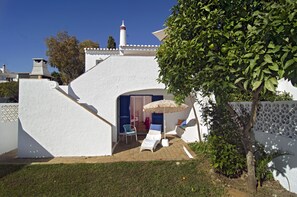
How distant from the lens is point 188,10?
4.59 m

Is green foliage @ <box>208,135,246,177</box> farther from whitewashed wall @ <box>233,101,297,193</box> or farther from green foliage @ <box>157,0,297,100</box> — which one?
green foliage @ <box>157,0,297,100</box>

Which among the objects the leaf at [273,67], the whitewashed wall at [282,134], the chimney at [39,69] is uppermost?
the chimney at [39,69]

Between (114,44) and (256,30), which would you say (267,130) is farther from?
(114,44)

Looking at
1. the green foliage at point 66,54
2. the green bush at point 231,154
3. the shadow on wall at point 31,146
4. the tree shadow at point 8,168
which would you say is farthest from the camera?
the green foliage at point 66,54

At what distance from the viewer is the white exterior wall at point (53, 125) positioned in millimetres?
9508

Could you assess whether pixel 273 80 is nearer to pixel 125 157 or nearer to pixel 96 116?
pixel 125 157

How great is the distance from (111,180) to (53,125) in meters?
4.84

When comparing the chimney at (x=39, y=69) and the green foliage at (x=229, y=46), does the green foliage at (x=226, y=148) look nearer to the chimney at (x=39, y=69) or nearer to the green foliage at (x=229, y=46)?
the green foliage at (x=229, y=46)

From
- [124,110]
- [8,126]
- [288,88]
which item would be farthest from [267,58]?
[8,126]

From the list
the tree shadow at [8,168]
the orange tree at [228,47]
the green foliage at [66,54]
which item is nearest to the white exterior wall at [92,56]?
the tree shadow at [8,168]

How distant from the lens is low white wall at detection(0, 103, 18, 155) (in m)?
9.95

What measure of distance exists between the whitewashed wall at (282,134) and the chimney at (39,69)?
10.9 m

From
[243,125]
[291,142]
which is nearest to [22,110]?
[243,125]

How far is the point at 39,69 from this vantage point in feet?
32.4
